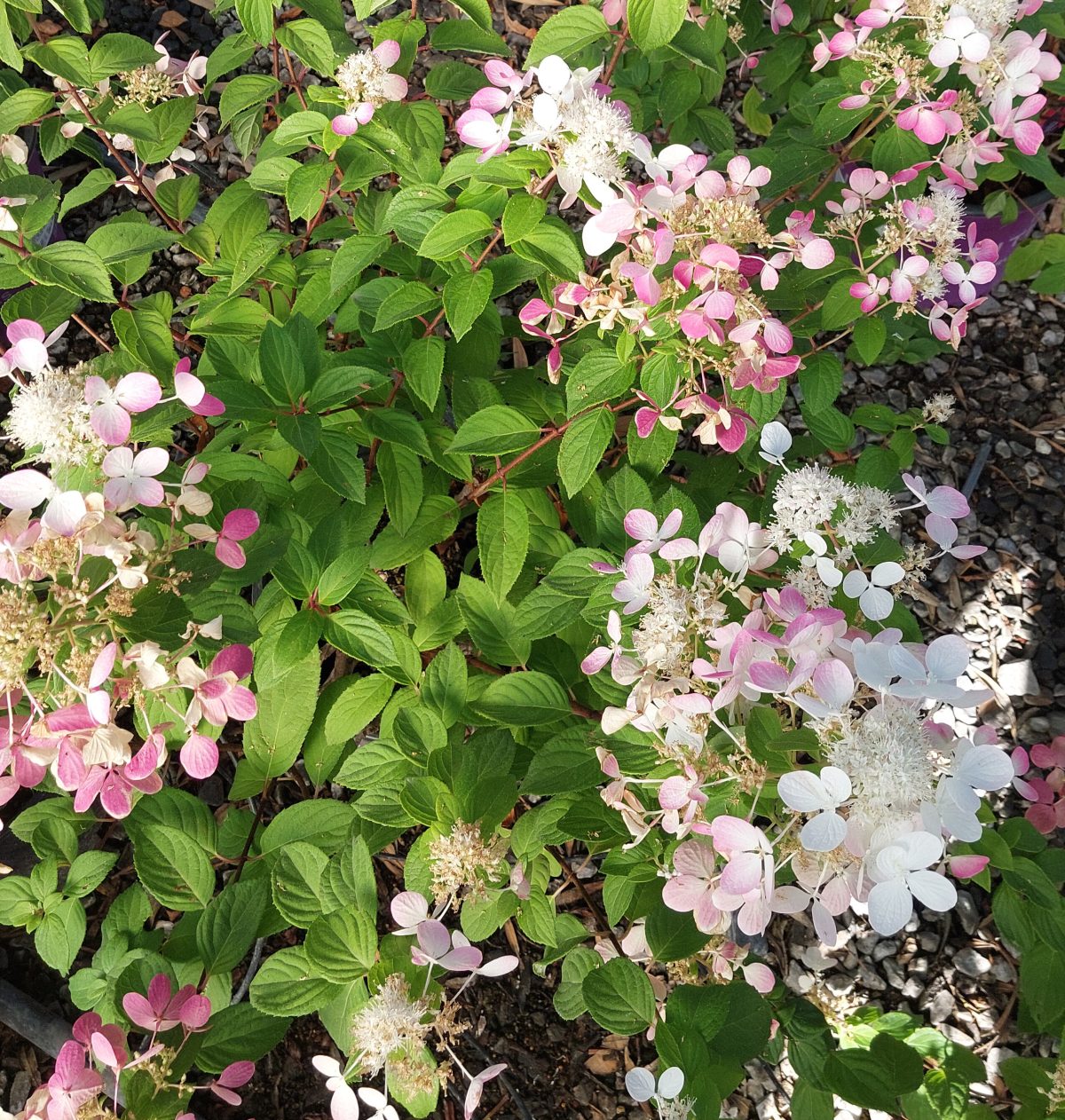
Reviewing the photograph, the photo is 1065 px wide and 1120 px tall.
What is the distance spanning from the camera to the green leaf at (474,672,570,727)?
3.89 ft

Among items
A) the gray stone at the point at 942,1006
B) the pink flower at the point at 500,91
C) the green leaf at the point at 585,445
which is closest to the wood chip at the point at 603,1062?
the gray stone at the point at 942,1006

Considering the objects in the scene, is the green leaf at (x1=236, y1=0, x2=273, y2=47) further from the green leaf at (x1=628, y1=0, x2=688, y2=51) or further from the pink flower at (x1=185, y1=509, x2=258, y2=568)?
the pink flower at (x1=185, y1=509, x2=258, y2=568)

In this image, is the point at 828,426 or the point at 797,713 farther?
the point at 828,426

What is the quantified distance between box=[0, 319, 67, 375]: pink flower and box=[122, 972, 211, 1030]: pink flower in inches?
26.4

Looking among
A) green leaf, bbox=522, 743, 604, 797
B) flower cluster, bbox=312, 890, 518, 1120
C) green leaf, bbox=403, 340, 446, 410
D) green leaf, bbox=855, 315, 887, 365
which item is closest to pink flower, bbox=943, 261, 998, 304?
green leaf, bbox=855, 315, 887, 365

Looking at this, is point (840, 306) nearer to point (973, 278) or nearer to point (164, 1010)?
point (973, 278)

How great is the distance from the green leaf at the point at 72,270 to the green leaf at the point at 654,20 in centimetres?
74

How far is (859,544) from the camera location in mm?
1035

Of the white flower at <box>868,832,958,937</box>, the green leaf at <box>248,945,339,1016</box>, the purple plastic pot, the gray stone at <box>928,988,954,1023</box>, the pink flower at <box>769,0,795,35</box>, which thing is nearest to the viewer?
the white flower at <box>868,832,958,937</box>

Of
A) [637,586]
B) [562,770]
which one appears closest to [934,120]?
[637,586]

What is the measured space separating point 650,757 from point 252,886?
1.75 ft

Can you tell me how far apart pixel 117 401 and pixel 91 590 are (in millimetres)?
192

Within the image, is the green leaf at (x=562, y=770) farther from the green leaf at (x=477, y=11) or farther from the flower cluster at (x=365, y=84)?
the green leaf at (x=477, y=11)

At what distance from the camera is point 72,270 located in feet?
3.77
